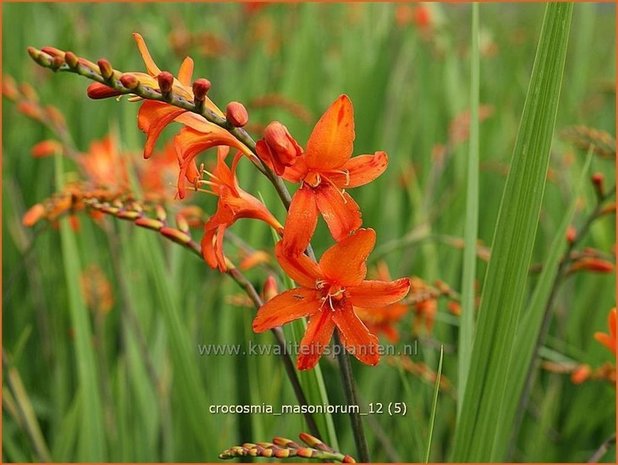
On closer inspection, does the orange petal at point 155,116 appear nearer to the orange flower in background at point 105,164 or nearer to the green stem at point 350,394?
the green stem at point 350,394

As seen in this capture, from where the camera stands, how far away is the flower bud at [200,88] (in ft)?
1.91

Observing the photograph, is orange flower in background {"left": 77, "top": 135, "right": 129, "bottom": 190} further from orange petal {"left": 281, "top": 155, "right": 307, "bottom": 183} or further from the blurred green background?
orange petal {"left": 281, "top": 155, "right": 307, "bottom": 183}

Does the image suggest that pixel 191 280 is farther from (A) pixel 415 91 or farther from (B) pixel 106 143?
(A) pixel 415 91

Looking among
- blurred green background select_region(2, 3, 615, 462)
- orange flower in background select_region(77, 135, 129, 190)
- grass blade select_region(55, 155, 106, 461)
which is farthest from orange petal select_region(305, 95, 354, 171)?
orange flower in background select_region(77, 135, 129, 190)

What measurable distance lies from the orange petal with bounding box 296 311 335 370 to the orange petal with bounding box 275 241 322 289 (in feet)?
0.09

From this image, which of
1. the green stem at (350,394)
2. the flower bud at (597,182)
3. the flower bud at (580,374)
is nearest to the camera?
the green stem at (350,394)

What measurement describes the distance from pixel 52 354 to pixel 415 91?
1.43 m

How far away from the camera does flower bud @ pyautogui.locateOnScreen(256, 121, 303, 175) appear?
588 millimetres

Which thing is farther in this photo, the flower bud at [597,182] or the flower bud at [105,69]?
the flower bud at [597,182]

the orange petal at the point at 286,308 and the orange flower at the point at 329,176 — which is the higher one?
the orange flower at the point at 329,176

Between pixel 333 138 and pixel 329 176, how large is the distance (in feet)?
0.13

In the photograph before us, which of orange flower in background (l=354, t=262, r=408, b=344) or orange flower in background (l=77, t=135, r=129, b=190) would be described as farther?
orange flower in background (l=77, t=135, r=129, b=190)

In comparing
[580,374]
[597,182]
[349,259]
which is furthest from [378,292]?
[580,374]

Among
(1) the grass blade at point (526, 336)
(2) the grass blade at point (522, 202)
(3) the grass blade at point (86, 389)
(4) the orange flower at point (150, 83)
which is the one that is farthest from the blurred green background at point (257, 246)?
(4) the orange flower at point (150, 83)
